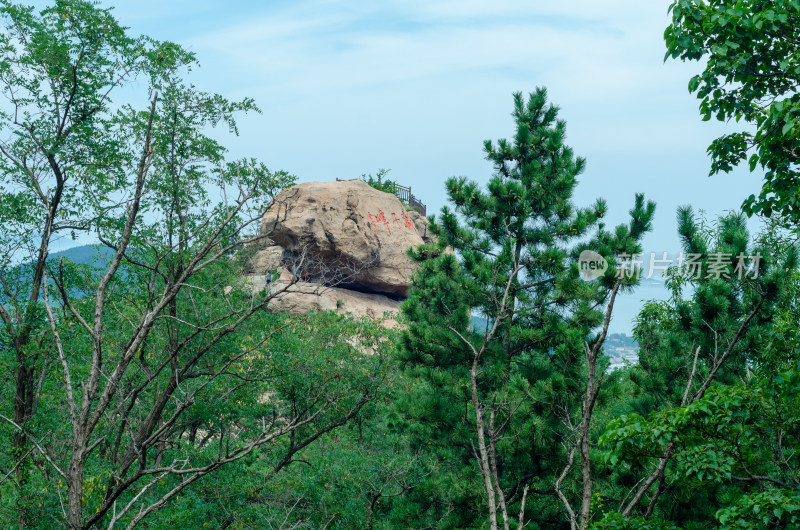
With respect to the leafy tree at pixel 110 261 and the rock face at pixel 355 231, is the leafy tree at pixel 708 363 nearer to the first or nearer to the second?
the leafy tree at pixel 110 261

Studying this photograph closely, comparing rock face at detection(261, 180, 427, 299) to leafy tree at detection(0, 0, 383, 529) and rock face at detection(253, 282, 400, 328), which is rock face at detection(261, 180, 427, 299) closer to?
rock face at detection(253, 282, 400, 328)

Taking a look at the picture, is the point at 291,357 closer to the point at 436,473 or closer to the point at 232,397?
the point at 232,397

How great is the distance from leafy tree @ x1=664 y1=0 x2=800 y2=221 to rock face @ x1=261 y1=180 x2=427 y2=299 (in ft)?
62.6

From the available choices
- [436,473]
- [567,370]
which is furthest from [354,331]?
[567,370]

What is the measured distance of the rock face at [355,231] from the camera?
85.8 ft

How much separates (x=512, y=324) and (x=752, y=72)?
602 centimetres

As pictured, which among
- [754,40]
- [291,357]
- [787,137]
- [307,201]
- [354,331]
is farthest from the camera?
[307,201]

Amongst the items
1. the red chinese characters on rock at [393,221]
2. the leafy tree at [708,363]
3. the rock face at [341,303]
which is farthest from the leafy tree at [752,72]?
the red chinese characters on rock at [393,221]

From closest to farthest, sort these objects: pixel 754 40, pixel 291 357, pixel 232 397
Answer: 1. pixel 754 40
2. pixel 232 397
3. pixel 291 357

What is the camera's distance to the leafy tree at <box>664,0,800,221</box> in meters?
6.06

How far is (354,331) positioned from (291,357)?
6.24 metres

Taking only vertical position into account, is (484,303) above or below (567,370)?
above

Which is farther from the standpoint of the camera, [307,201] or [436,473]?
[307,201]

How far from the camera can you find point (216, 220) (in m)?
10.5
